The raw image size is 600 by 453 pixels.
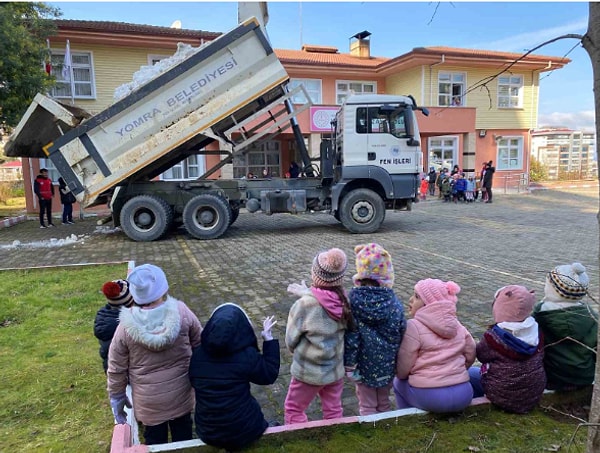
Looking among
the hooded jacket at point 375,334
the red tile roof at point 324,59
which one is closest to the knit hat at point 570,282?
the hooded jacket at point 375,334

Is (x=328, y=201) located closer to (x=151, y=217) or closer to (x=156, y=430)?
(x=151, y=217)

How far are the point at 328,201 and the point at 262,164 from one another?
13058mm

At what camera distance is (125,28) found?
17.0 metres

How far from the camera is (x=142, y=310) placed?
91.0 inches

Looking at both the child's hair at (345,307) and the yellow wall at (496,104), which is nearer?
the child's hair at (345,307)

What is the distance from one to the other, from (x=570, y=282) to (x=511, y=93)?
25.9 metres

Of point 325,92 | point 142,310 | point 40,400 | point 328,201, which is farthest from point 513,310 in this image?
point 325,92

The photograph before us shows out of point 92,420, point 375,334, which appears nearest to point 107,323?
point 92,420

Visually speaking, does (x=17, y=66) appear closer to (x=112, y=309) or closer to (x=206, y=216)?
(x=206, y=216)

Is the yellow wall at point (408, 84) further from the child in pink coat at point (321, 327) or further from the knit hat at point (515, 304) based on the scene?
the child in pink coat at point (321, 327)

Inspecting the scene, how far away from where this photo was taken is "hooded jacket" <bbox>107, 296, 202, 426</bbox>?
7.54 feet

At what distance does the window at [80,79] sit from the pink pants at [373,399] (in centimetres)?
1822

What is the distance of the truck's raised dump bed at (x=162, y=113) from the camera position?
31.0 feet

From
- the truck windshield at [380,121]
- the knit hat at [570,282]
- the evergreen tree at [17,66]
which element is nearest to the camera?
the knit hat at [570,282]
